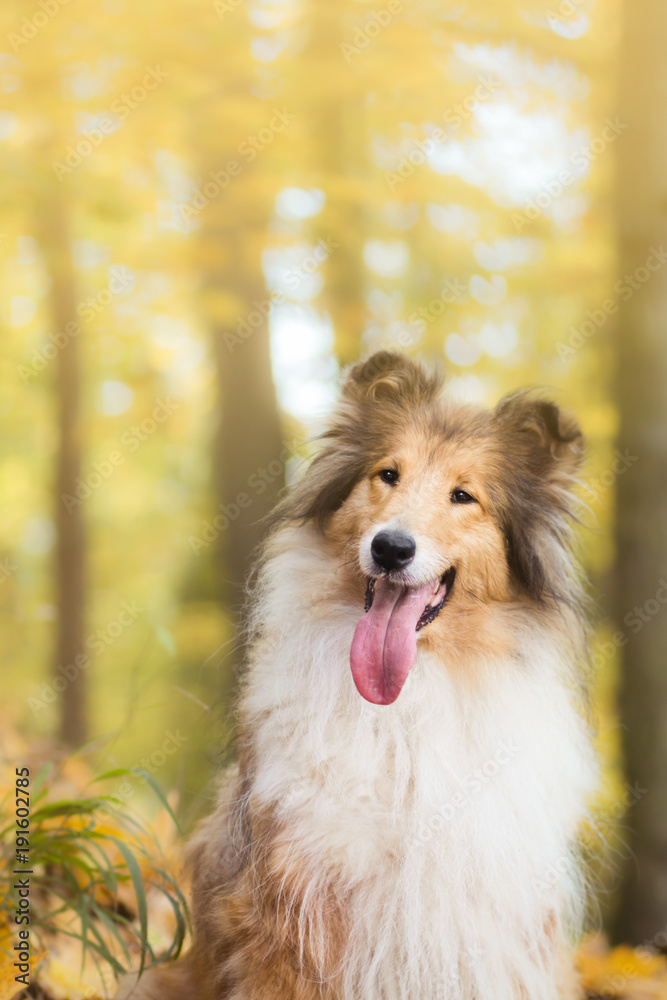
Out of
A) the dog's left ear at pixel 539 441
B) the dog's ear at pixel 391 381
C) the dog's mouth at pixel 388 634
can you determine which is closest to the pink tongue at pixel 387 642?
the dog's mouth at pixel 388 634

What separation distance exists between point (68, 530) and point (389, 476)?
19.7 ft

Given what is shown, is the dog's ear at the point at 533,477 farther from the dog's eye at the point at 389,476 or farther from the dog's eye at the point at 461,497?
the dog's eye at the point at 389,476

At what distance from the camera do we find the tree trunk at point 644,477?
A: 4.16m

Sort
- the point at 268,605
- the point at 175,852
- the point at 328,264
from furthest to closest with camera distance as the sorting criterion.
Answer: the point at 328,264 < the point at 175,852 < the point at 268,605

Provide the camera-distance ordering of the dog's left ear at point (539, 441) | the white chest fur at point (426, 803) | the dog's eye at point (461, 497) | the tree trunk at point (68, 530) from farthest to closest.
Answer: the tree trunk at point (68, 530) < the dog's left ear at point (539, 441) < the dog's eye at point (461, 497) < the white chest fur at point (426, 803)

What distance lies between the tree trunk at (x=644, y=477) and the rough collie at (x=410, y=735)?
168 centimetres

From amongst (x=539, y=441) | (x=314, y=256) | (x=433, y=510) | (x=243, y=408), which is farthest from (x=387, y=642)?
(x=314, y=256)

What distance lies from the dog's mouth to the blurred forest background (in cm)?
80

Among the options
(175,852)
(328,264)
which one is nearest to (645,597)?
(175,852)

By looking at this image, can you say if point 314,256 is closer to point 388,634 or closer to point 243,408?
point 243,408

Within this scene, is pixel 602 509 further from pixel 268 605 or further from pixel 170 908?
pixel 170 908

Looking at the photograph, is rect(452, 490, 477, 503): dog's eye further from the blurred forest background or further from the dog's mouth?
the blurred forest background

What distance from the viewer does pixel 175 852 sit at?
350cm

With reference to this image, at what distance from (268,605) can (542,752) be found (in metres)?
1.04
